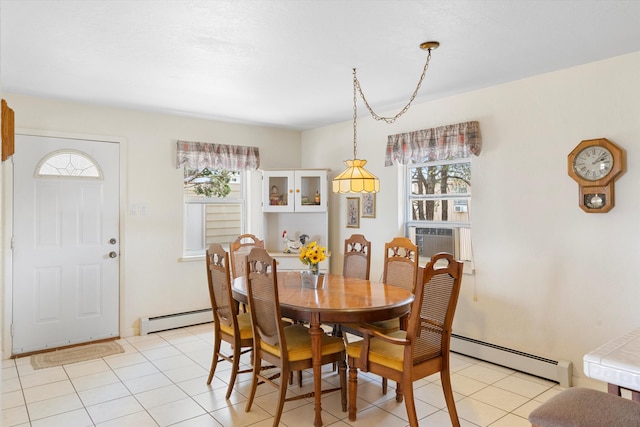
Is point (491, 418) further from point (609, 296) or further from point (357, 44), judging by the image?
point (357, 44)

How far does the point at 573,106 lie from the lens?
3277 millimetres

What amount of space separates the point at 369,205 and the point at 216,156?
1821 millimetres

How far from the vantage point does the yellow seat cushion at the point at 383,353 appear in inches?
100

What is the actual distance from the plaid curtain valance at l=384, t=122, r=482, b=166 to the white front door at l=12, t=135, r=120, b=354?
9.30 ft

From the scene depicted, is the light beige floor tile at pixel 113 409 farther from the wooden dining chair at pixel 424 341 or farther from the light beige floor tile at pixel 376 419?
the wooden dining chair at pixel 424 341

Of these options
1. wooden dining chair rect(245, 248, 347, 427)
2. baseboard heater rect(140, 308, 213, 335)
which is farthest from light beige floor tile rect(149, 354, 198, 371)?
wooden dining chair rect(245, 248, 347, 427)

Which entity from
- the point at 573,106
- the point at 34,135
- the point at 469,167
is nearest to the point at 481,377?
the point at 469,167

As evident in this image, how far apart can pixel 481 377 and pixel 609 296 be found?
43.5 inches

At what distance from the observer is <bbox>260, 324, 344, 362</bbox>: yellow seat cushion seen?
276 cm

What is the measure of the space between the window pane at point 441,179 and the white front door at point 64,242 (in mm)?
3054

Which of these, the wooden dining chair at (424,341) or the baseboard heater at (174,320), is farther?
the baseboard heater at (174,320)

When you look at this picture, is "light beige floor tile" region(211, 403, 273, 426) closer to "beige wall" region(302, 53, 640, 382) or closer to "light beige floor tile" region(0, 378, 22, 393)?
"light beige floor tile" region(0, 378, 22, 393)

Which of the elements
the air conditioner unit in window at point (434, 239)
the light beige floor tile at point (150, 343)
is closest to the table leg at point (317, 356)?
the air conditioner unit in window at point (434, 239)

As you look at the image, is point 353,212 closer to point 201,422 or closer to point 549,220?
point 549,220
